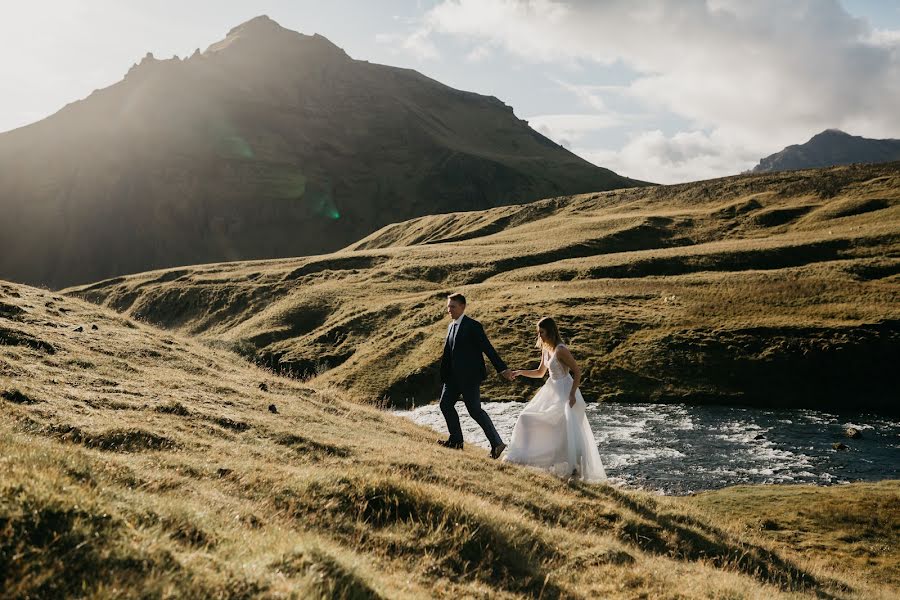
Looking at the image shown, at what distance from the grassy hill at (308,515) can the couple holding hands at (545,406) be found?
0.76 m

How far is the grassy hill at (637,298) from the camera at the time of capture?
41875mm

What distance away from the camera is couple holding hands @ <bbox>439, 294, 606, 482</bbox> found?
1536 centimetres

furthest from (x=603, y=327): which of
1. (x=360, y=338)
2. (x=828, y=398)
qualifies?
(x=360, y=338)

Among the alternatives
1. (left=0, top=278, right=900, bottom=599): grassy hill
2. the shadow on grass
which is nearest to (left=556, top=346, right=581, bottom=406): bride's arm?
(left=0, top=278, right=900, bottom=599): grassy hill

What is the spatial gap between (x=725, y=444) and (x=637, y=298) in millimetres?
27583

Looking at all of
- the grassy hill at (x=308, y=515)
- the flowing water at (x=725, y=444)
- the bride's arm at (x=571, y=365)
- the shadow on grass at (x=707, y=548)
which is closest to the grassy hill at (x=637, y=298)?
the flowing water at (x=725, y=444)

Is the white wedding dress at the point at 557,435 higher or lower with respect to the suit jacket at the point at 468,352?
lower

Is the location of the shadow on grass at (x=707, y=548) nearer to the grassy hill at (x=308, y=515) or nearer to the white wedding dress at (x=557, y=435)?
the grassy hill at (x=308, y=515)

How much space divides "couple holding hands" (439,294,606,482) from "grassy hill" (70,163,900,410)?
26306 millimetres

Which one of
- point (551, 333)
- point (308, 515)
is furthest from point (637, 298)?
point (308, 515)

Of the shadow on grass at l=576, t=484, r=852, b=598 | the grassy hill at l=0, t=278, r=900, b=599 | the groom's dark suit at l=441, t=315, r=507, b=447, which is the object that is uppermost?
the groom's dark suit at l=441, t=315, r=507, b=447

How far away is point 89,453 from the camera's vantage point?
975cm

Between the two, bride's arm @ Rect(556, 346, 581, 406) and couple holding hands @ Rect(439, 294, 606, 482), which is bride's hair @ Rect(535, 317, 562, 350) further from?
bride's arm @ Rect(556, 346, 581, 406)

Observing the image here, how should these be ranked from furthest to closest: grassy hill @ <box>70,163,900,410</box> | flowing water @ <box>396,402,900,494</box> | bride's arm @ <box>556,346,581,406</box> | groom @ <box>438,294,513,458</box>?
grassy hill @ <box>70,163,900,410</box>
flowing water @ <box>396,402,900,494</box>
groom @ <box>438,294,513,458</box>
bride's arm @ <box>556,346,581,406</box>
